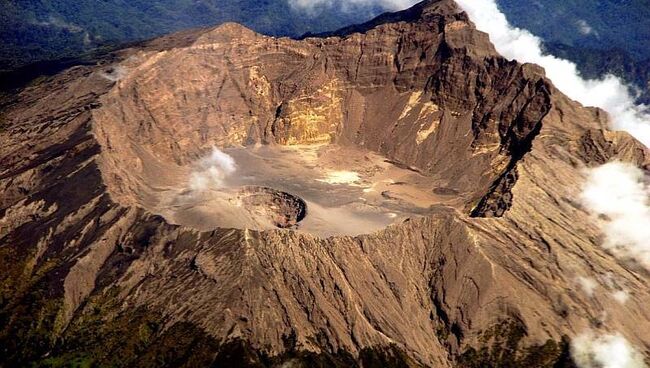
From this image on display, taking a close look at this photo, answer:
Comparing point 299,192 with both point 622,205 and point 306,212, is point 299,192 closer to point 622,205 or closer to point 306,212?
point 306,212

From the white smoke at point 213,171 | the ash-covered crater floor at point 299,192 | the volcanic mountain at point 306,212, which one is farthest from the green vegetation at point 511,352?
the white smoke at point 213,171

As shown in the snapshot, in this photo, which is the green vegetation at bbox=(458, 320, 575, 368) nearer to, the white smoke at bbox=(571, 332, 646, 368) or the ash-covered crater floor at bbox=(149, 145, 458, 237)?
the white smoke at bbox=(571, 332, 646, 368)

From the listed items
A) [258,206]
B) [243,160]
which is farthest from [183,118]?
[258,206]

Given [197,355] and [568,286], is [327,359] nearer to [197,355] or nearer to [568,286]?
[197,355]

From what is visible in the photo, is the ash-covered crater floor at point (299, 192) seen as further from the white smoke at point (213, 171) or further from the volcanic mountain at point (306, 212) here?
the volcanic mountain at point (306, 212)

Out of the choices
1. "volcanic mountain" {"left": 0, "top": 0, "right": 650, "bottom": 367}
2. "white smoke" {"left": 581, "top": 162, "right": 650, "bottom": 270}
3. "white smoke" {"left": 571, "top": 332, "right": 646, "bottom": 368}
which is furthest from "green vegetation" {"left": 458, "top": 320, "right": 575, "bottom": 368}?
"white smoke" {"left": 581, "top": 162, "right": 650, "bottom": 270}

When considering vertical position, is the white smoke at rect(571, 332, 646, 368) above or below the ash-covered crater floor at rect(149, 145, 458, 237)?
above
